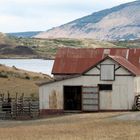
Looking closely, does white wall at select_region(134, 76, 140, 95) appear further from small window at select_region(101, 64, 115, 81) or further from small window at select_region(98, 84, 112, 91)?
small window at select_region(98, 84, 112, 91)

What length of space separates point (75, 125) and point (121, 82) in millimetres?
11651

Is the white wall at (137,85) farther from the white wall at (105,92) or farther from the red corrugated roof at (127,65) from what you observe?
the red corrugated roof at (127,65)

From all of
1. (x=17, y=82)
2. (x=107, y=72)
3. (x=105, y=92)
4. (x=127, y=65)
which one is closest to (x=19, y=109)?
(x=105, y=92)

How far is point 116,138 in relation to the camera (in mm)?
27828

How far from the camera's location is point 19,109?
1944 inches

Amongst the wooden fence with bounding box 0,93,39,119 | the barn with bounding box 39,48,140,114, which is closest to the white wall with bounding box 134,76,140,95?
the barn with bounding box 39,48,140,114

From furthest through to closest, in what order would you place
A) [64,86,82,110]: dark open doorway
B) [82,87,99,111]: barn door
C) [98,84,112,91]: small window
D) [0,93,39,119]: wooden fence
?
[64,86,82,110]: dark open doorway, [0,93,39,119]: wooden fence, [82,87,99,111]: barn door, [98,84,112,91]: small window

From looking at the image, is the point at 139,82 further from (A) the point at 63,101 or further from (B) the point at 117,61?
(A) the point at 63,101

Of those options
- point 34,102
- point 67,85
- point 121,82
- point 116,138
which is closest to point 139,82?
point 121,82

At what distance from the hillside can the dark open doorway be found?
13478 millimetres

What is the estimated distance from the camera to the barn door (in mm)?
47906

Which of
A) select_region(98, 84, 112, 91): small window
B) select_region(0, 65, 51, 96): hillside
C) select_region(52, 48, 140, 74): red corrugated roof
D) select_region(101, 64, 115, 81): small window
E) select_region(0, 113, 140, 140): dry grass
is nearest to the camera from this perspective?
select_region(0, 113, 140, 140): dry grass

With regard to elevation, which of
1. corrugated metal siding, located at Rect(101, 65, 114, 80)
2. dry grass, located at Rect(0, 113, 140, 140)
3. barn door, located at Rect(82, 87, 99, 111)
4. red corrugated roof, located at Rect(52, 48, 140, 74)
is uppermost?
red corrugated roof, located at Rect(52, 48, 140, 74)

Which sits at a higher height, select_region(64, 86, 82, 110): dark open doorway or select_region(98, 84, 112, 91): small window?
select_region(98, 84, 112, 91): small window
